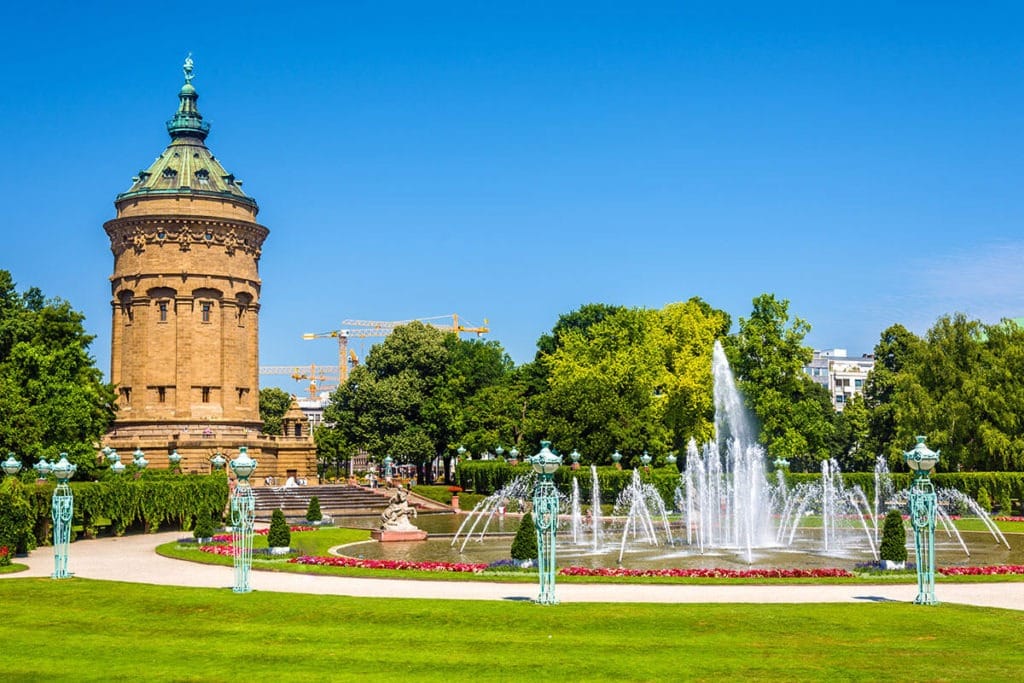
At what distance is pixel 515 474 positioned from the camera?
6700 cm

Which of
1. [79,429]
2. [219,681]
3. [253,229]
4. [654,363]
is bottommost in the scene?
[219,681]

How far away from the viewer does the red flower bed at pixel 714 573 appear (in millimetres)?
28203

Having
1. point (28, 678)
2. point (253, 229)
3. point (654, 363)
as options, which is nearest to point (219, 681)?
point (28, 678)

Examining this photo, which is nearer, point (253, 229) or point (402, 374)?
point (253, 229)

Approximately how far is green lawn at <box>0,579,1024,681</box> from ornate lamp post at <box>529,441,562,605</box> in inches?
39.5

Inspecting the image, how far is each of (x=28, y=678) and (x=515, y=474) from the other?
50992 millimetres

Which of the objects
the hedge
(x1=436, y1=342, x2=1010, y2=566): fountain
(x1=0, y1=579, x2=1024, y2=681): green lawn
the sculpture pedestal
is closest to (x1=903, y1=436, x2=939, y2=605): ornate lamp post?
(x1=0, y1=579, x2=1024, y2=681): green lawn

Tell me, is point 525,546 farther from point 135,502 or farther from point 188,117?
point 188,117

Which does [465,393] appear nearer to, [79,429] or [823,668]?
[79,429]

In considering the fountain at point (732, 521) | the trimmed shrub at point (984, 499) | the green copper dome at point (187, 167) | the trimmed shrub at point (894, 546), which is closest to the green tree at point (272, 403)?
the green copper dome at point (187, 167)

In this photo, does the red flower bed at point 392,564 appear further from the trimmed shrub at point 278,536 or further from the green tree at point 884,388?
the green tree at point 884,388

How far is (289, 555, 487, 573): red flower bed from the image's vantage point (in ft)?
99.3

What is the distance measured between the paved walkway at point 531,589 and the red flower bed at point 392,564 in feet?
5.71

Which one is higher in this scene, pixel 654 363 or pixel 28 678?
pixel 654 363
